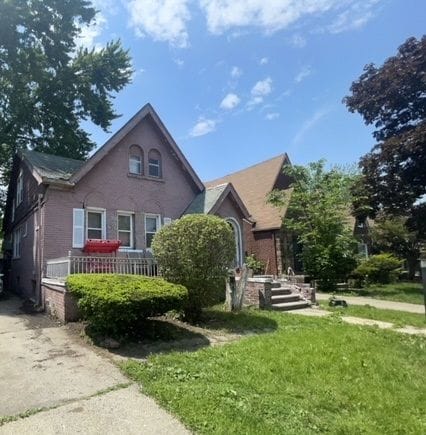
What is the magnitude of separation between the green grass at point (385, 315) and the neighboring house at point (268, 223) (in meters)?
8.28

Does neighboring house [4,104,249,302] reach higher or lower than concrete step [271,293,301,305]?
higher

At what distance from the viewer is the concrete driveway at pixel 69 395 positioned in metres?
4.16

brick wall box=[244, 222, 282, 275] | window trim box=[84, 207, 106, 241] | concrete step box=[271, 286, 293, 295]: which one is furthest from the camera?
brick wall box=[244, 222, 282, 275]

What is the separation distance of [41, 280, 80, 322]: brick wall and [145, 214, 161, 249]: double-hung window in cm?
459

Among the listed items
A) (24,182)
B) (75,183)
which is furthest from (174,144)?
(24,182)

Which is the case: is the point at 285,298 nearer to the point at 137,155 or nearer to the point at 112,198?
the point at 112,198

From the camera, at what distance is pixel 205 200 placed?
16203 mm

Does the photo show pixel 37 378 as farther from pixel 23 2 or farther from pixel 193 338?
pixel 23 2

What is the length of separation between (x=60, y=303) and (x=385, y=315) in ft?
31.4

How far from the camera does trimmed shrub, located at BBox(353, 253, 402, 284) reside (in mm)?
22188

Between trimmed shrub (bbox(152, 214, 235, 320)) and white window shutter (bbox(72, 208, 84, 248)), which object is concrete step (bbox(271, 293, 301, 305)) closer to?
trimmed shrub (bbox(152, 214, 235, 320))

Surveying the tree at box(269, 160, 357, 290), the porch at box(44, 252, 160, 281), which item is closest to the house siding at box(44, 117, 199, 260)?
the porch at box(44, 252, 160, 281)

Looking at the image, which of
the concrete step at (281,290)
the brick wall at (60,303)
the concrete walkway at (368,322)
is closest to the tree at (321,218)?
the concrete step at (281,290)

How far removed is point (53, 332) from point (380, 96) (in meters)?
20.2
